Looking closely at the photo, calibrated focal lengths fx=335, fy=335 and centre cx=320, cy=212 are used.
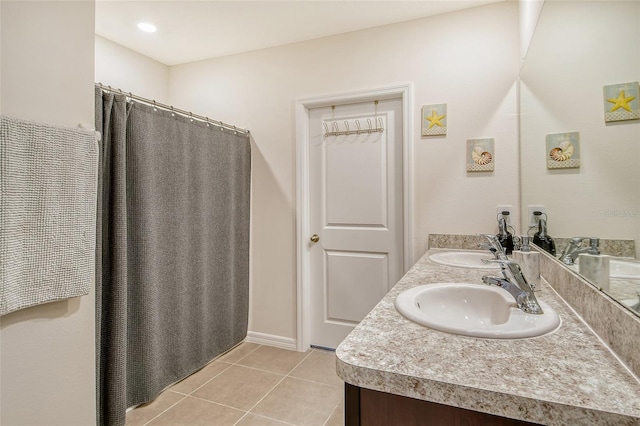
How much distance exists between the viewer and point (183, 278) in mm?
2172

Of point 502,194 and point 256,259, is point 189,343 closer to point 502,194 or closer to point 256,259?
point 256,259

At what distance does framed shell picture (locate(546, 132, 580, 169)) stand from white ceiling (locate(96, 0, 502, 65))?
4.65ft

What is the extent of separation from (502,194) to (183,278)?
6.99 ft

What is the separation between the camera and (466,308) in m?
1.19

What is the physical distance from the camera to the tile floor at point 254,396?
5.88 ft

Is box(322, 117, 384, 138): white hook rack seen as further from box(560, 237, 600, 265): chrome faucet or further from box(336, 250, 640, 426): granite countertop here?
box(336, 250, 640, 426): granite countertop

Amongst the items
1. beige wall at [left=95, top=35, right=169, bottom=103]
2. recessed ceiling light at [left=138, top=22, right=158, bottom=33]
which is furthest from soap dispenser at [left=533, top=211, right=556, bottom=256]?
beige wall at [left=95, top=35, right=169, bottom=103]

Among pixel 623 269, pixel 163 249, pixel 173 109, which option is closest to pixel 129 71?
pixel 173 109

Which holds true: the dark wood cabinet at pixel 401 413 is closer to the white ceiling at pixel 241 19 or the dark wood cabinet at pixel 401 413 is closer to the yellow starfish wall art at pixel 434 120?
the yellow starfish wall art at pixel 434 120

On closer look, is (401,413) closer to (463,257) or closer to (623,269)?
(623,269)

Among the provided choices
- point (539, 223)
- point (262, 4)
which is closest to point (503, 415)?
point (539, 223)

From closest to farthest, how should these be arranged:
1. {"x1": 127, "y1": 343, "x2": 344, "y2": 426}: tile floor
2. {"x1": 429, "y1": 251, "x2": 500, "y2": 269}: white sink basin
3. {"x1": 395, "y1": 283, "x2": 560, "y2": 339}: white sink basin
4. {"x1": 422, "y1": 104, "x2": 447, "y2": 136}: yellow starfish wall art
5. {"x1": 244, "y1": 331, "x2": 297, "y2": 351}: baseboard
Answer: {"x1": 395, "y1": 283, "x2": 560, "y2": 339}: white sink basin < {"x1": 127, "y1": 343, "x2": 344, "y2": 426}: tile floor < {"x1": 429, "y1": 251, "x2": 500, "y2": 269}: white sink basin < {"x1": 422, "y1": 104, "x2": 447, "y2": 136}: yellow starfish wall art < {"x1": 244, "y1": 331, "x2": 297, "y2": 351}: baseboard

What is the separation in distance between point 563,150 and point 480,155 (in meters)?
1.09

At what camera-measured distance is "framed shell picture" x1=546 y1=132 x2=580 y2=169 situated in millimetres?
1027
